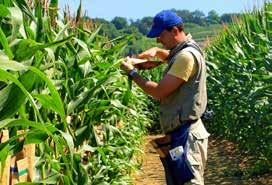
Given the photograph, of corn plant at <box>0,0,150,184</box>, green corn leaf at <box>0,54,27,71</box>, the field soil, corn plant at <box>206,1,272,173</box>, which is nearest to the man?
corn plant at <box>0,0,150,184</box>

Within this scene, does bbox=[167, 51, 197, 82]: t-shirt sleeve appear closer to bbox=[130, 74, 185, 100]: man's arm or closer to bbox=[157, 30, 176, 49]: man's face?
bbox=[130, 74, 185, 100]: man's arm

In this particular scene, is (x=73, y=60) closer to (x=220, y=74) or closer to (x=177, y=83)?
(x=177, y=83)

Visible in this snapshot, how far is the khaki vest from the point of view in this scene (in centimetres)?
346

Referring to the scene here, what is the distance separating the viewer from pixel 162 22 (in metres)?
3.50

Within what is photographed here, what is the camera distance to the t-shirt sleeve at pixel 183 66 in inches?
133

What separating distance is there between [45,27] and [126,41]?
4.12 ft

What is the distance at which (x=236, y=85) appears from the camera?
7898 millimetres

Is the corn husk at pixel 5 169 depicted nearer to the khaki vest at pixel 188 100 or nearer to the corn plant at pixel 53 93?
the corn plant at pixel 53 93

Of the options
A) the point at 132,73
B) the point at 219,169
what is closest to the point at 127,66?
the point at 132,73

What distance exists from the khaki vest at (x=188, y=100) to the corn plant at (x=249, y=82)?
56.2 inches

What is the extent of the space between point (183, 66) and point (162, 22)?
0.31 meters

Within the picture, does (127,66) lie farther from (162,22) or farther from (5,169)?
(5,169)

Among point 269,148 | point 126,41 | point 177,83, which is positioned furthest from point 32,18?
point 269,148

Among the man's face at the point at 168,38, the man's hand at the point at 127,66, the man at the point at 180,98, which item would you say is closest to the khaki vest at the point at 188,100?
the man at the point at 180,98
